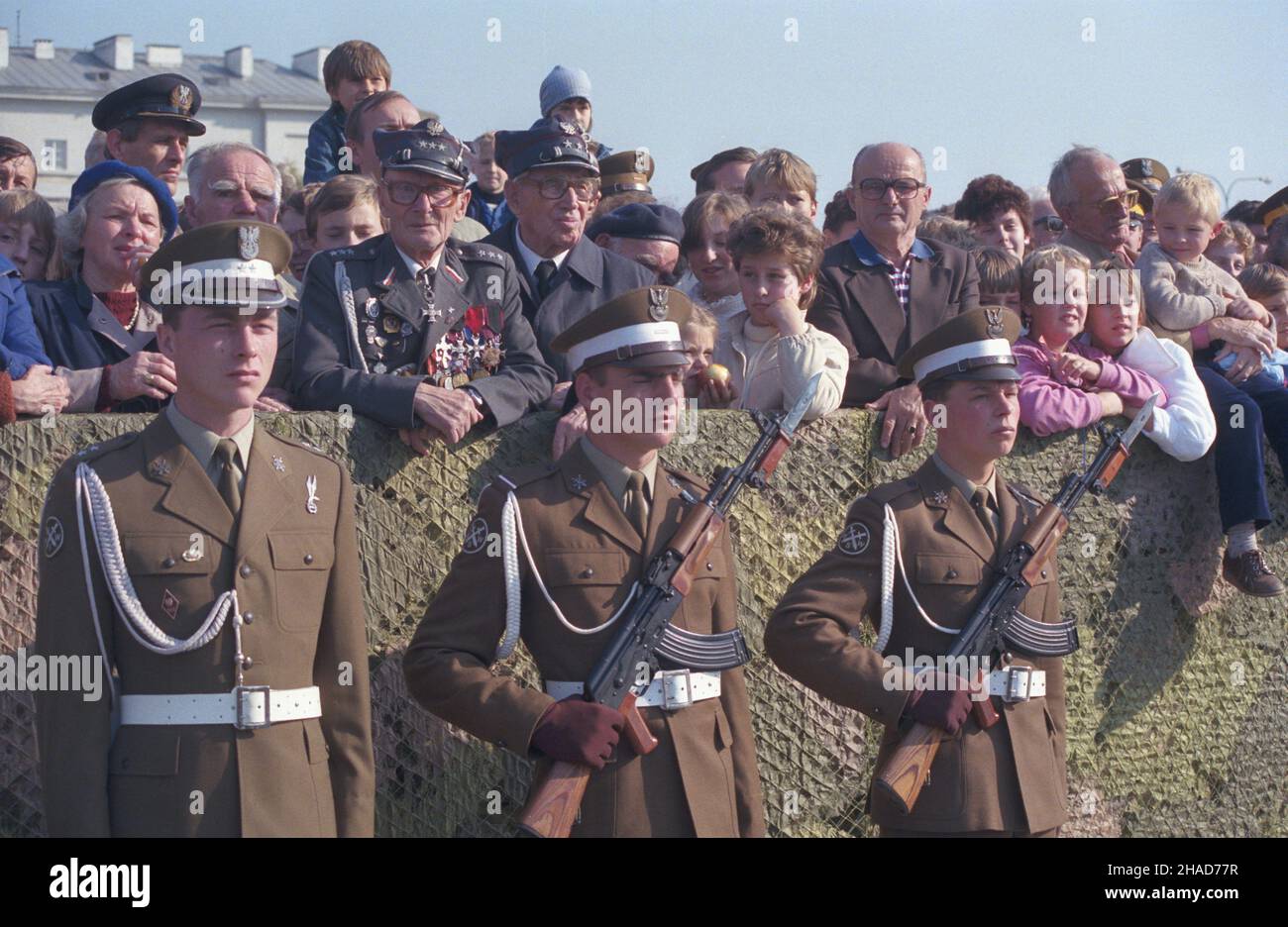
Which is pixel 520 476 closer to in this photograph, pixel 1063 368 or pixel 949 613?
pixel 949 613

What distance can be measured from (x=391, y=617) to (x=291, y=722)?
143 centimetres

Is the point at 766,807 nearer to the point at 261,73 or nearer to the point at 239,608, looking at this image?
the point at 239,608

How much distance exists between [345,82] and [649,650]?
556cm

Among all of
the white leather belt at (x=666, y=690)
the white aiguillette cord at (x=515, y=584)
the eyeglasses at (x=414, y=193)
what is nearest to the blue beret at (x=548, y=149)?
the eyeglasses at (x=414, y=193)

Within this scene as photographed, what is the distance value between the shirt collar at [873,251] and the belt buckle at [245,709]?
12.5 feet

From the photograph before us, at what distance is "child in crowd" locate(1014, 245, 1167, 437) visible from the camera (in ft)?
23.5

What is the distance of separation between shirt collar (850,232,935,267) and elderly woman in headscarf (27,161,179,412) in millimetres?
2835

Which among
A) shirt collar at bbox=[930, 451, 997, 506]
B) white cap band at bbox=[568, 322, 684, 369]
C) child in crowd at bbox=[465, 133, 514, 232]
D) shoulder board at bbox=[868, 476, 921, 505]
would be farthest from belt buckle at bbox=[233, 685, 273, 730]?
child in crowd at bbox=[465, 133, 514, 232]

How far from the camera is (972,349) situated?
19.5 ft

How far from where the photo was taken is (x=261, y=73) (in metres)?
63.2

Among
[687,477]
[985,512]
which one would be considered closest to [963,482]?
[985,512]

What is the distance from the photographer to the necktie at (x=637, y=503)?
5.45 m

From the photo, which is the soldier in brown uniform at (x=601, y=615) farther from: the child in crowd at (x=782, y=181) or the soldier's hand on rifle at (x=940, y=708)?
the child in crowd at (x=782, y=181)
